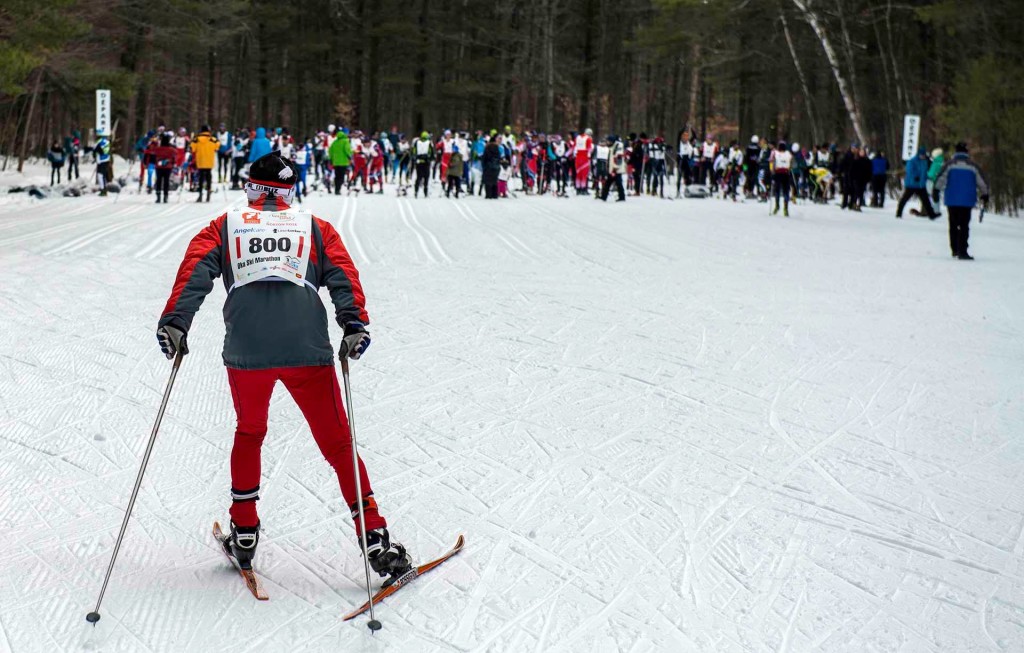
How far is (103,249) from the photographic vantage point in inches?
559

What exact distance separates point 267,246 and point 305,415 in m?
0.61

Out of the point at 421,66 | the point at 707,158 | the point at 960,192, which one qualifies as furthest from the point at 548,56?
the point at 960,192

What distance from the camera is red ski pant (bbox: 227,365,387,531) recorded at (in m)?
4.00

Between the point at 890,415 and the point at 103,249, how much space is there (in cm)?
1037

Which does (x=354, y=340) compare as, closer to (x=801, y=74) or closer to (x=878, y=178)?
(x=878, y=178)

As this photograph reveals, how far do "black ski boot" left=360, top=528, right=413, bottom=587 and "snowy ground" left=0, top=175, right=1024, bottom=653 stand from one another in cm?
11

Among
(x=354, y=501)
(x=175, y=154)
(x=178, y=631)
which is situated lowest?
(x=178, y=631)

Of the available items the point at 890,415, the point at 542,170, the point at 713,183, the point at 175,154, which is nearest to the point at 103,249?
the point at 175,154

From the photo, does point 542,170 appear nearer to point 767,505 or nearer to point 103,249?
point 103,249

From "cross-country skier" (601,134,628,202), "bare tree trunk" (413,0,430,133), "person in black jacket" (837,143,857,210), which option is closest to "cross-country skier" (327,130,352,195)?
"cross-country skier" (601,134,628,202)

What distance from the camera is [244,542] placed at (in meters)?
4.16

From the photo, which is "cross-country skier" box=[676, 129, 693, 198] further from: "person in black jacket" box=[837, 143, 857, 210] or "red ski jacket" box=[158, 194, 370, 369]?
"red ski jacket" box=[158, 194, 370, 369]

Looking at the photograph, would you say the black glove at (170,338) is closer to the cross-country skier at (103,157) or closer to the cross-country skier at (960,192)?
the cross-country skier at (960,192)

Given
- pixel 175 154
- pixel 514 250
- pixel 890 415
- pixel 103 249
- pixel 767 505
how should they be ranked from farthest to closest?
pixel 175 154, pixel 514 250, pixel 103 249, pixel 890 415, pixel 767 505
